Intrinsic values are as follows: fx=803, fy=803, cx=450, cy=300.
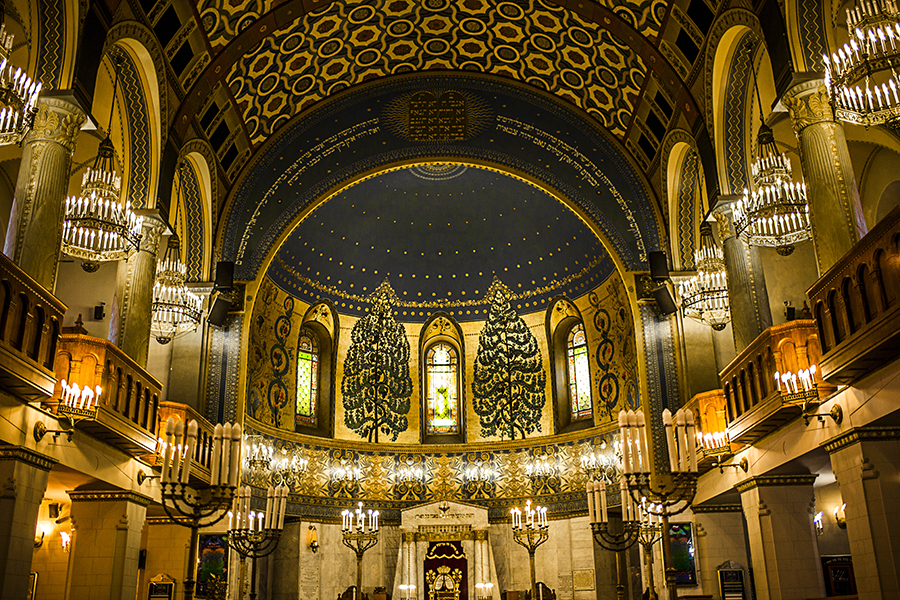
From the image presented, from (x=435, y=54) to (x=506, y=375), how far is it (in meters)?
10.7

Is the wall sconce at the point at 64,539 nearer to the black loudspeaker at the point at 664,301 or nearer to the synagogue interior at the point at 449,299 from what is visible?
the synagogue interior at the point at 449,299

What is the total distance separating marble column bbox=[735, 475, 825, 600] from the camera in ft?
43.6

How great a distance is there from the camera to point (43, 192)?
1150 centimetres

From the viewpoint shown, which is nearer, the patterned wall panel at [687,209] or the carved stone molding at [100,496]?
the carved stone molding at [100,496]

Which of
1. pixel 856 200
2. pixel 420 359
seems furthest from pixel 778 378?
pixel 420 359

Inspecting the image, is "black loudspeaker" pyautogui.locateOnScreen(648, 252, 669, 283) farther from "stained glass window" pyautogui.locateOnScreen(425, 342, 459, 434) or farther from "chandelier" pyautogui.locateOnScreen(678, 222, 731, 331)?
"stained glass window" pyautogui.locateOnScreen(425, 342, 459, 434)

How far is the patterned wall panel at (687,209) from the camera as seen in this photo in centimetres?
1925

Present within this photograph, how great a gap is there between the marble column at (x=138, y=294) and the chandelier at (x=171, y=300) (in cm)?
28

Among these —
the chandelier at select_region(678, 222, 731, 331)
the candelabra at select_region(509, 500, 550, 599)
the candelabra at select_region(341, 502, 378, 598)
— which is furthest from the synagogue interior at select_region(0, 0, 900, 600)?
the candelabra at select_region(341, 502, 378, 598)

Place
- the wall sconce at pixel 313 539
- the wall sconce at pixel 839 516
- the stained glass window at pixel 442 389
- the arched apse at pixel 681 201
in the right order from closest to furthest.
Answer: the wall sconce at pixel 839 516
the arched apse at pixel 681 201
the wall sconce at pixel 313 539
the stained glass window at pixel 442 389

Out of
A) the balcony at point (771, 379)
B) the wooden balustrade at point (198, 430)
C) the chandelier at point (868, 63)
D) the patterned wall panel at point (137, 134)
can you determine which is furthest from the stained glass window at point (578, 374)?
the chandelier at point (868, 63)

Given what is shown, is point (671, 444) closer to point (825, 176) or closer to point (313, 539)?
point (825, 176)

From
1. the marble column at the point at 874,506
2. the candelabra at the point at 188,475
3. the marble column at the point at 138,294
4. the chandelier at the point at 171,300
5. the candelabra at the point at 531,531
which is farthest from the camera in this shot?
the candelabra at the point at 531,531

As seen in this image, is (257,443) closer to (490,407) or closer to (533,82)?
(490,407)
